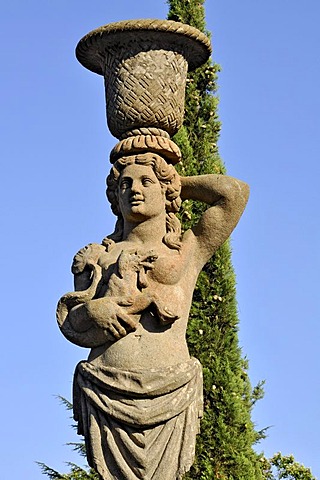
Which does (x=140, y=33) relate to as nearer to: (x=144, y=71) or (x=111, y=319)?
(x=144, y=71)

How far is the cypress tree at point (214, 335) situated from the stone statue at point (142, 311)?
12.3 ft

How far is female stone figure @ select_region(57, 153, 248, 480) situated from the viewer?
6664mm

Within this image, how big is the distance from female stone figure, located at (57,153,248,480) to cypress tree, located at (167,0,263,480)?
12.4 feet

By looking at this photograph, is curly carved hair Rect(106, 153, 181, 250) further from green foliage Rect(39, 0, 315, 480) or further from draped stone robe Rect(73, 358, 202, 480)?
green foliage Rect(39, 0, 315, 480)

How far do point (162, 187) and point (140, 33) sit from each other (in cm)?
100

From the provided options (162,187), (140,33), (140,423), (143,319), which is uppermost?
(140,33)

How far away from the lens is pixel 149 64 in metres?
7.21

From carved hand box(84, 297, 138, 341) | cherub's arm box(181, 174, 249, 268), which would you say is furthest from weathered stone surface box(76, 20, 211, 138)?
carved hand box(84, 297, 138, 341)

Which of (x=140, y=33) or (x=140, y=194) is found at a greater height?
(x=140, y=33)

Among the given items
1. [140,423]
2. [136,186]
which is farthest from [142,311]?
[136,186]

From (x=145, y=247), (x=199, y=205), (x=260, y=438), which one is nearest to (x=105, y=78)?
(x=145, y=247)

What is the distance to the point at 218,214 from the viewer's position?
7262 mm

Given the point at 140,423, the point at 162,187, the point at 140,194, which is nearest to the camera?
the point at 140,423

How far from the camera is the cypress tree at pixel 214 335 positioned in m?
10.7
